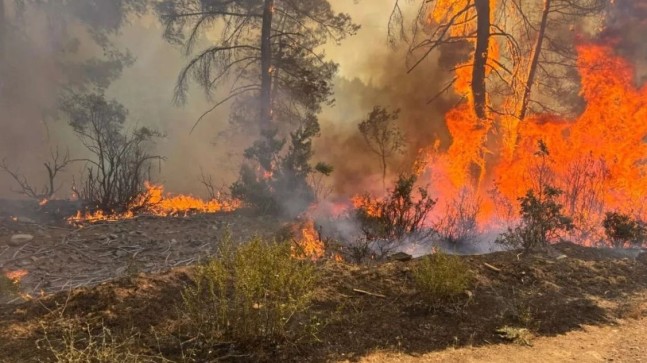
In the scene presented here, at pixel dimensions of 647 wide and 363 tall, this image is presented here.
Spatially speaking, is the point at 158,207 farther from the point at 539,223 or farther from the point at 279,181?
the point at 539,223

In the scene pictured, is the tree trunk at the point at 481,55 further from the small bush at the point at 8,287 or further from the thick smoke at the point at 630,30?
the small bush at the point at 8,287

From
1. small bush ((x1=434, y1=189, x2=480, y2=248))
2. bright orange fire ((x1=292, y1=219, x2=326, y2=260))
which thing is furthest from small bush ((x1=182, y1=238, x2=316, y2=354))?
small bush ((x1=434, y1=189, x2=480, y2=248))

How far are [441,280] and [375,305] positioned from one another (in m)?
0.71

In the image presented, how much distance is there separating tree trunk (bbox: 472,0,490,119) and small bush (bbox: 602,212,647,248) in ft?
16.2

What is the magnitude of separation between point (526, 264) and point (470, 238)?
10.8ft

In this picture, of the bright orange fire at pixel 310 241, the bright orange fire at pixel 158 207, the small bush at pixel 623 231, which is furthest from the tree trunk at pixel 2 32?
the small bush at pixel 623 231

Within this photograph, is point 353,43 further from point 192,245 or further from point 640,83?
point 192,245

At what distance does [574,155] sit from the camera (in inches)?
457

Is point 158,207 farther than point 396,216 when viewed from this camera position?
Yes

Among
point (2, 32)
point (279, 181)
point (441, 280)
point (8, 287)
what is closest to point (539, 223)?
point (441, 280)

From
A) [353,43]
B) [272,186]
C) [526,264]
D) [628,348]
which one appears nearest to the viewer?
[628,348]

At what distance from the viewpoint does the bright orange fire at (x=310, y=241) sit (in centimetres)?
708

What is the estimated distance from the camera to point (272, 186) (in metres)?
11.8

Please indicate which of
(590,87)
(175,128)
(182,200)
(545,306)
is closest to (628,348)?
(545,306)
